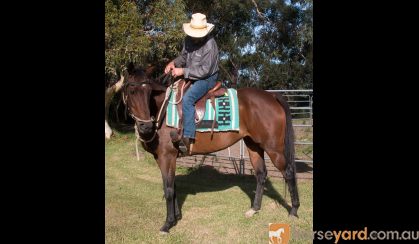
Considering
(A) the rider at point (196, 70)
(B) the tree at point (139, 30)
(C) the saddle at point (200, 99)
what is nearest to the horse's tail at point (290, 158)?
(C) the saddle at point (200, 99)

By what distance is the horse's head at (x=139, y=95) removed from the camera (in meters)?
3.99

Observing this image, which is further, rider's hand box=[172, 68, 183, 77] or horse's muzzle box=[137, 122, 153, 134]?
rider's hand box=[172, 68, 183, 77]

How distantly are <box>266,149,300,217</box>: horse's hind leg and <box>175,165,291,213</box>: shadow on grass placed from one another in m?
0.31

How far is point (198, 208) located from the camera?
17.1 ft

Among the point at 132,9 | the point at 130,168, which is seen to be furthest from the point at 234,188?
the point at 132,9

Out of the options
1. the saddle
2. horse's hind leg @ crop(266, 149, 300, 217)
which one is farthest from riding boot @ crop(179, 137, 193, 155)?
horse's hind leg @ crop(266, 149, 300, 217)

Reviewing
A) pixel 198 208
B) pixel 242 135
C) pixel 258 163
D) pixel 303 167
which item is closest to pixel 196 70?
pixel 242 135

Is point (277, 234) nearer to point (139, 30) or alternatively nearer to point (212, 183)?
point (212, 183)

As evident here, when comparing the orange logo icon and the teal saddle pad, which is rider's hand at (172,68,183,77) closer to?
the teal saddle pad

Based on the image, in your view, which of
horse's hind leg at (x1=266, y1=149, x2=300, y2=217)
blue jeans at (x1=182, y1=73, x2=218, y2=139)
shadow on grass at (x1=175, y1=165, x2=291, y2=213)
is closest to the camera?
blue jeans at (x1=182, y1=73, x2=218, y2=139)

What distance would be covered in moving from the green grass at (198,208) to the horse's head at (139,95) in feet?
4.46

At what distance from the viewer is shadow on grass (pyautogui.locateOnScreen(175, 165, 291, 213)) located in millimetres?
5872
